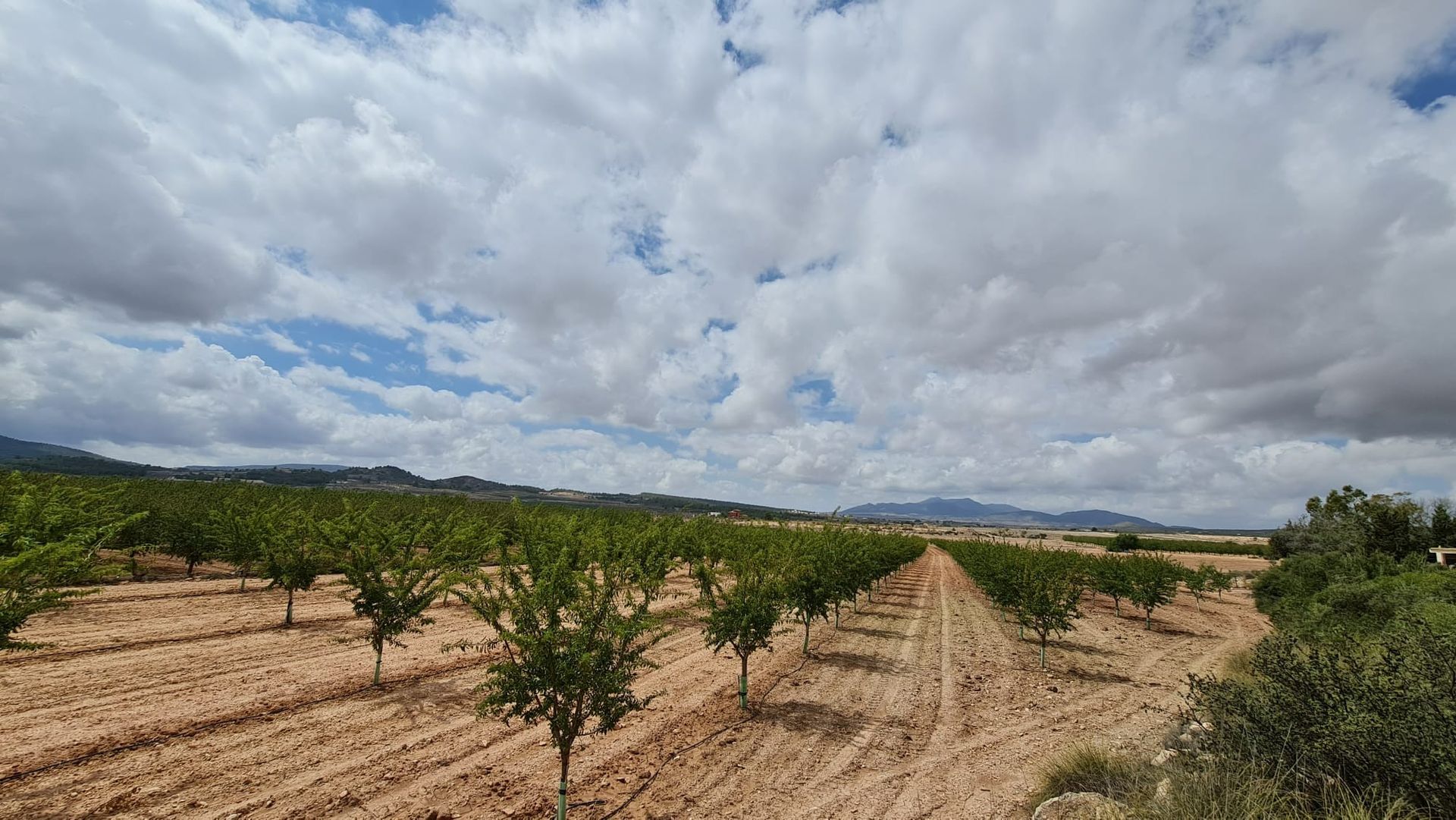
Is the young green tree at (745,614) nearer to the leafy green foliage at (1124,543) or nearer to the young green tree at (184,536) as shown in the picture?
the young green tree at (184,536)

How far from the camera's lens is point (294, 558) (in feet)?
65.2

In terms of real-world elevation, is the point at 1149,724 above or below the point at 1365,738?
below

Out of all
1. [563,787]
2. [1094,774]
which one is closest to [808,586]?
[1094,774]

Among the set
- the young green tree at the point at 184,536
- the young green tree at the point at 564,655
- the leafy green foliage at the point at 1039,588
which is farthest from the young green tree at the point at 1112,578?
the young green tree at the point at 184,536

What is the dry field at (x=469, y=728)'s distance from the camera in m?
9.41

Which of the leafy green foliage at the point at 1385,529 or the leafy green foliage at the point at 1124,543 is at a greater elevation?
the leafy green foliage at the point at 1385,529

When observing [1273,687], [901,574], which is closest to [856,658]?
[1273,687]

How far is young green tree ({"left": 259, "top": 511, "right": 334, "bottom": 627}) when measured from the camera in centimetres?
1983

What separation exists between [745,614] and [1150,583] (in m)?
28.1

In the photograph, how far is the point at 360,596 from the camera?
589 inches

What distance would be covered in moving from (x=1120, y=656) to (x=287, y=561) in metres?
31.4

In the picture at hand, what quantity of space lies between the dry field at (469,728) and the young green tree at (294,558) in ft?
5.61

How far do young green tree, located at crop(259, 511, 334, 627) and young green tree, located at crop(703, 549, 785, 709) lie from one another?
46.4 ft

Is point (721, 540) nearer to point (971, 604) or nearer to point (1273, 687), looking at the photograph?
point (971, 604)
